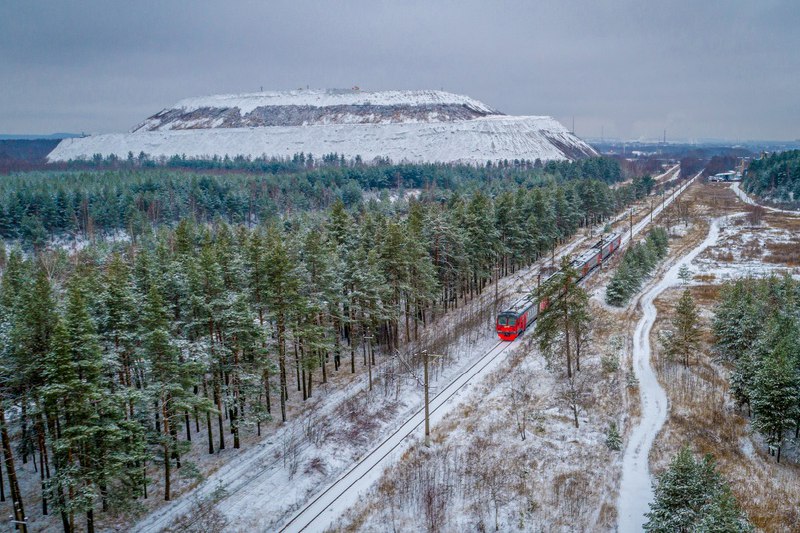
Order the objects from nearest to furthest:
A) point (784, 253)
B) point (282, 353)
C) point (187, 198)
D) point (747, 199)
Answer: point (282, 353) < point (784, 253) < point (187, 198) < point (747, 199)

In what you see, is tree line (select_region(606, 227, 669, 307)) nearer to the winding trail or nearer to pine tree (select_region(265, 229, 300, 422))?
the winding trail

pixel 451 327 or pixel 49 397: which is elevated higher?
pixel 49 397

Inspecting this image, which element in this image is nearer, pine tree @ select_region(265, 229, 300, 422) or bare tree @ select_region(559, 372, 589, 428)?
pine tree @ select_region(265, 229, 300, 422)

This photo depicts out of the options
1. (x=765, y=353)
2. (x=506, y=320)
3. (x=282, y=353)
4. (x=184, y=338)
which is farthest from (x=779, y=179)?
(x=184, y=338)

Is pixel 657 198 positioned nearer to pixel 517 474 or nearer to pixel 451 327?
pixel 451 327

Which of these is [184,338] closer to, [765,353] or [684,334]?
[765,353]

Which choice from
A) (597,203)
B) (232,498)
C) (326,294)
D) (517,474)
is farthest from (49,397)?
(597,203)

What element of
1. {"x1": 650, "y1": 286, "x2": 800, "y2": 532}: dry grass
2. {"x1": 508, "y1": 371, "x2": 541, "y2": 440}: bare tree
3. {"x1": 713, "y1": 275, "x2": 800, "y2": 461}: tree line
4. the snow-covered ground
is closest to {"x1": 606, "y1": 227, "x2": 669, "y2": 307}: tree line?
{"x1": 713, "y1": 275, "x2": 800, "y2": 461}: tree line

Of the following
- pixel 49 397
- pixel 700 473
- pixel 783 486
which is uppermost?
pixel 49 397

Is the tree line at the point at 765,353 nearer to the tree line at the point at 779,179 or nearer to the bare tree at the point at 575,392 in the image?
the bare tree at the point at 575,392
